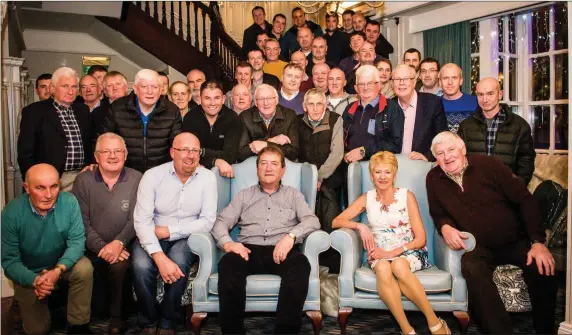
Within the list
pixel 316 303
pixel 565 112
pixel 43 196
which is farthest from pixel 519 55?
pixel 43 196

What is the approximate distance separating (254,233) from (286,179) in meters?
0.53

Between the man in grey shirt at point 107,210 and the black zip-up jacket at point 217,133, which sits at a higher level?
the black zip-up jacket at point 217,133

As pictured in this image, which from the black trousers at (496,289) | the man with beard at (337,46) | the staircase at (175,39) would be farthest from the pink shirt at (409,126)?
the staircase at (175,39)

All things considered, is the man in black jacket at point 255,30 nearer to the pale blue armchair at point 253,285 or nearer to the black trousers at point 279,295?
the pale blue armchair at point 253,285

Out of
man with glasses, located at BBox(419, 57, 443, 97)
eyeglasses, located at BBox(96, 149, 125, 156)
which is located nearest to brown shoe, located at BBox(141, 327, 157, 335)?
eyeglasses, located at BBox(96, 149, 125, 156)

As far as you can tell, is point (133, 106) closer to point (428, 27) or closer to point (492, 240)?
point (492, 240)

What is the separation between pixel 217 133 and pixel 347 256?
1398 millimetres

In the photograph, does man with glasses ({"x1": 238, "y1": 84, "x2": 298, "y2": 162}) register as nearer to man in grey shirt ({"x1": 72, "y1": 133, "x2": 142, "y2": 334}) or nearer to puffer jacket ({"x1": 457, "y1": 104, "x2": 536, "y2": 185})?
man in grey shirt ({"x1": 72, "y1": 133, "x2": 142, "y2": 334})

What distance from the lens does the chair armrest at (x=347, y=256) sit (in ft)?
10.6

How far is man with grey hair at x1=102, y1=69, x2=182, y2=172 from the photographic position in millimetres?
3881

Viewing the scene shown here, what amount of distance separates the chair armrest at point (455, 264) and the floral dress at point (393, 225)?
10cm

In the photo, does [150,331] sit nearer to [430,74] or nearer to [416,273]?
[416,273]

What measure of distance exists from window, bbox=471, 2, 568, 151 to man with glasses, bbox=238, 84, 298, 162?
3004 millimetres

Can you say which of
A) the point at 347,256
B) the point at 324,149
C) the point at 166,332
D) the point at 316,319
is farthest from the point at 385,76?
the point at 166,332
